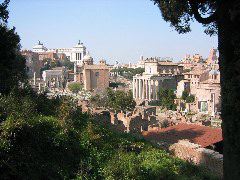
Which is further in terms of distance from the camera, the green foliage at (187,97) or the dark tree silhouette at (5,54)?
the green foliage at (187,97)

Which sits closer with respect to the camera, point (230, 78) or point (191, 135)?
point (230, 78)

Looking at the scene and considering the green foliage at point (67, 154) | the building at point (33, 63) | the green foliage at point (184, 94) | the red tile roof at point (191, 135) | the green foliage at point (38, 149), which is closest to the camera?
the green foliage at point (38, 149)

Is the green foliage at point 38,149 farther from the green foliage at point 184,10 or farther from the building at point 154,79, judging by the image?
the building at point 154,79

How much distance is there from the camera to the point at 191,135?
19781mm

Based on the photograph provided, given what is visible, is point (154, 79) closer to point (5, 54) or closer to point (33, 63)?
point (33, 63)

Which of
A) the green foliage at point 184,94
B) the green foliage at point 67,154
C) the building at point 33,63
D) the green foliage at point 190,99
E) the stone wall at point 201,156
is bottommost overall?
the green foliage at point 190,99

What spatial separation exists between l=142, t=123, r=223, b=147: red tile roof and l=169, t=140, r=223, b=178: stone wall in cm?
413

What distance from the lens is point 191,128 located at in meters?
21.5

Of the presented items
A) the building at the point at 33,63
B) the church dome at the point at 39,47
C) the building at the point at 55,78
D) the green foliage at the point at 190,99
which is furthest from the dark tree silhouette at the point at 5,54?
the church dome at the point at 39,47

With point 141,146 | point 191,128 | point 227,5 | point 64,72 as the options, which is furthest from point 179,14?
point 64,72

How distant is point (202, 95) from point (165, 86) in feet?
77.6

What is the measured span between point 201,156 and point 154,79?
2598 inches

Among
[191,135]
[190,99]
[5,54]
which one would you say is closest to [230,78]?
[5,54]

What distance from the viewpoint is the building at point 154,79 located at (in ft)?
253
